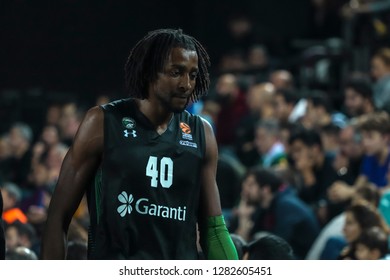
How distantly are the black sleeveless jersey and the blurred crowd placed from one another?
4.76ft

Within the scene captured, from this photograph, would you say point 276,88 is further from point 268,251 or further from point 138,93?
point 138,93

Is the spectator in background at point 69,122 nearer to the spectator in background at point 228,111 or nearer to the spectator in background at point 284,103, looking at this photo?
the spectator in background at point 228,111

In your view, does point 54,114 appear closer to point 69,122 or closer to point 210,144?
point 69,122

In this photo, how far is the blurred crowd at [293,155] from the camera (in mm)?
7105

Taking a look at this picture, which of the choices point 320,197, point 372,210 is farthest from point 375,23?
point 372,210

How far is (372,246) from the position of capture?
6.32 metres

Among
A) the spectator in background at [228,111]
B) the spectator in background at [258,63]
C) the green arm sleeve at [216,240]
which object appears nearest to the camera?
the green arm sleeve at [216,240]

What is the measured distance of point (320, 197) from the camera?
360 inches

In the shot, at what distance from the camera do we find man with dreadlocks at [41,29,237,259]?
3.82 m

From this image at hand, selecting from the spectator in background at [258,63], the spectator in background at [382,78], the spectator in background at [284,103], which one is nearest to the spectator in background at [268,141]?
the spectator in background at [284,103]

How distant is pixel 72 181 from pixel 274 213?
14.9ft

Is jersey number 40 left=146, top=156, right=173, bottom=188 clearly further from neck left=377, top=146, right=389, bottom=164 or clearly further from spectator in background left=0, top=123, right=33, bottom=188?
spectator in background left=0, top=123, right=33, bottom=188

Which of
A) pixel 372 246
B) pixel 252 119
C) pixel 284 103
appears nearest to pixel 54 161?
pixel 252 119
